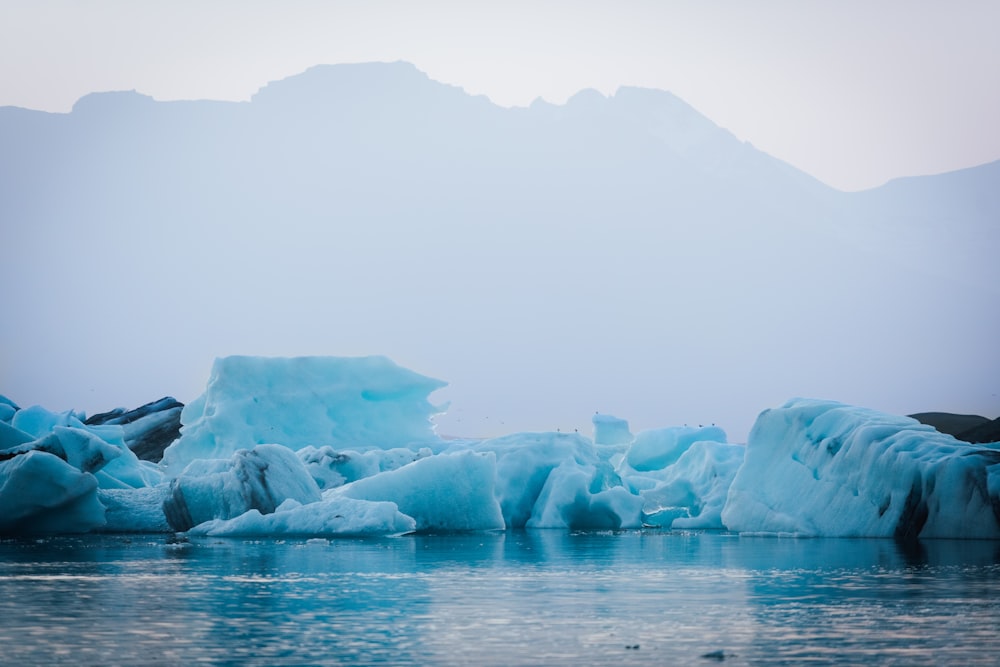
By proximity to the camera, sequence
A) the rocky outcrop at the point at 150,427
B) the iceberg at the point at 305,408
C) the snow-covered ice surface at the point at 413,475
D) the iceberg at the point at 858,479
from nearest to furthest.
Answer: the iceberg at the point at 858,479 < the snow-covered ice surface at the point at 413,475 < the iceberg at the point at 305,408 < the rocky outcrop at the point at 150,427

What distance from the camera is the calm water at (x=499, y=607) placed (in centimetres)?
860

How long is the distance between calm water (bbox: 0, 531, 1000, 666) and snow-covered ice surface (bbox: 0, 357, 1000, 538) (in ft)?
12.7

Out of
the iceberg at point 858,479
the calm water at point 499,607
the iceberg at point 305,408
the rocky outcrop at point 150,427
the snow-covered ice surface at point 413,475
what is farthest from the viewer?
the rocky outcrop at point 150,427

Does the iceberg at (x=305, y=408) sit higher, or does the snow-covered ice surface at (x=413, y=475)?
the iceberg at (x=305, y=408)

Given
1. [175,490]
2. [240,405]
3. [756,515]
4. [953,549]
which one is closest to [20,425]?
[240,405]

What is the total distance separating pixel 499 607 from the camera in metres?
11.7

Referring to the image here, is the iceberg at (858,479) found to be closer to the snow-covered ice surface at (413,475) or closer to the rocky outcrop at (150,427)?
the snow-covered ice surface at (413,475)

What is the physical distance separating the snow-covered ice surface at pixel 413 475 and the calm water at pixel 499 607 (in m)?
3.86

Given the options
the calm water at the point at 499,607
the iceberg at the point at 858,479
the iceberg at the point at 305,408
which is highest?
the iceberg at the point at 305,408

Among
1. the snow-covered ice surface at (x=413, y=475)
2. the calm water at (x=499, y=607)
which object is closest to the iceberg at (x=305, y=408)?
the snow-covered ice surface at (x=413, y=475)

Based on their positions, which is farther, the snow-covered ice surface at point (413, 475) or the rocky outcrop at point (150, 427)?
the rocky outcrop at point (150, 427)

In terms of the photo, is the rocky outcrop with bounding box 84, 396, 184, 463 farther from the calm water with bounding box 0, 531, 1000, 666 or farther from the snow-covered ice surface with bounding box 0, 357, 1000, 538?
the calm water with bounding box 0, 531, 1000, 666

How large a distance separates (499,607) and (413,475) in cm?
1633

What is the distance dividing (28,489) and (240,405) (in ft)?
38.0
